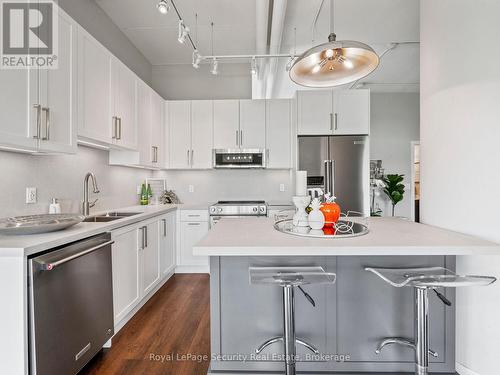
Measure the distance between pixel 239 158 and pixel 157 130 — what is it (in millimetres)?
1214

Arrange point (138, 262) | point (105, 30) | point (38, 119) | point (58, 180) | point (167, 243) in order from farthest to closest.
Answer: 1. point (167, 243)
2. point (105, 30)
3. point (138, 262)
4. point (58, 180)
5. point (38, 119)

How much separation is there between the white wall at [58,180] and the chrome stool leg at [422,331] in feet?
8.41

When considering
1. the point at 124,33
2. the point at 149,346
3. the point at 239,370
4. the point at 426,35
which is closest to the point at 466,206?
the point at 426,35

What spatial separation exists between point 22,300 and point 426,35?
3.10 metres

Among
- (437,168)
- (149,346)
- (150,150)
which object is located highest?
(150,150)

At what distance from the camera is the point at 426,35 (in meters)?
2.02

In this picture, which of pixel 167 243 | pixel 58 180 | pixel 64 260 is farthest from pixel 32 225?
pixel 167 243

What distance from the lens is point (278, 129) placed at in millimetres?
3926

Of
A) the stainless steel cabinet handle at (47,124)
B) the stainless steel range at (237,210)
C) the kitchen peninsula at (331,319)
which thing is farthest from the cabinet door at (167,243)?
the kitchen peninsula at (331,319)

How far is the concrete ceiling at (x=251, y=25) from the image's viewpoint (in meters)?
2.84

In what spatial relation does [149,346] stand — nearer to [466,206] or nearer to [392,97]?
[466,206]

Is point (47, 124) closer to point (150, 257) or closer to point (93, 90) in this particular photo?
point (93, 90)

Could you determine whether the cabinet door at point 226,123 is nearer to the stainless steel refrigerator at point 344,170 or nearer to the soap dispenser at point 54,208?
the stainless steel refrigerator at point 344,170

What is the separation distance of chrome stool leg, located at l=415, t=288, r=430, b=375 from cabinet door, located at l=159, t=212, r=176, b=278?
261cm
